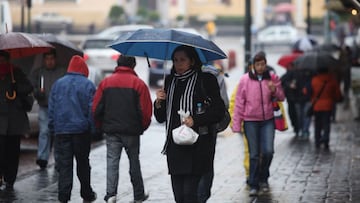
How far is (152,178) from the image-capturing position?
1406 cm

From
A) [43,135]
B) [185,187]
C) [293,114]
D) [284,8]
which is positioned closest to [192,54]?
[185,187]

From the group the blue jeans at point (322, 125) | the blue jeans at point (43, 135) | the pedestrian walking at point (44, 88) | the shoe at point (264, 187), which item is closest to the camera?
the shoe at point (264, 187)

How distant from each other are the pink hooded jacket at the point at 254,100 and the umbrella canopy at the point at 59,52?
3.00 meters

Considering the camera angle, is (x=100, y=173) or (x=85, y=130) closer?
(x=85, y=130)

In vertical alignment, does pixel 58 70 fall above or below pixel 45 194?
above

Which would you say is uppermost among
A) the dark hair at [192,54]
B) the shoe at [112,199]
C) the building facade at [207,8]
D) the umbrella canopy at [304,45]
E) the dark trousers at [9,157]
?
the building facade at [207,8]

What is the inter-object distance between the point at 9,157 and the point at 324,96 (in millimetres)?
6905

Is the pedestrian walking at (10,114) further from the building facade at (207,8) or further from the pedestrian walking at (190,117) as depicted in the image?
the building facade at (207,8)

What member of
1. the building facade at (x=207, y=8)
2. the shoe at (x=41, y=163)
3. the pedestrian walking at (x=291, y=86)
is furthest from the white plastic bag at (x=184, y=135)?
the building facade at (x=207, y=8)

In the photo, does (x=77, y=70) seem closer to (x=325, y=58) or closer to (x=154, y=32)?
(x=154, y=32)

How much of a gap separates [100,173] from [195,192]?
598 centimetres

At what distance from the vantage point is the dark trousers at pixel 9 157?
12617 mm

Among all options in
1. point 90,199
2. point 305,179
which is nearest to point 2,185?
point 90,199

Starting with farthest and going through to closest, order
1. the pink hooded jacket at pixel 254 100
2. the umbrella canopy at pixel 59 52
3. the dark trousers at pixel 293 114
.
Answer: the dark trousers at pixel 293 114 < the umbrella canopy at pixel 59 52 < the pink hooded jacket at pixel 254 100
